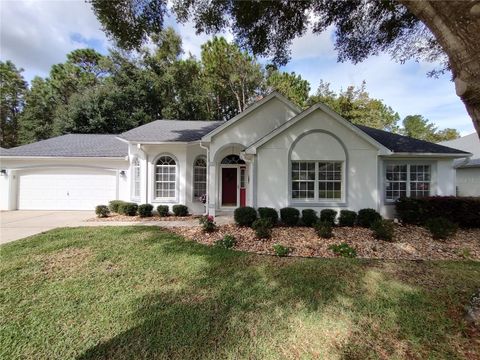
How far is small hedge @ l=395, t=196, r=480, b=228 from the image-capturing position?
376 inches

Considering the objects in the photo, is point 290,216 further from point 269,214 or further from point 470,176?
point 470,176

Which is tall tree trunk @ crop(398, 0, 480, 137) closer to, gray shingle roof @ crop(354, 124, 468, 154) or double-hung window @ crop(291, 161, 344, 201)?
double-hung window @ crop(291, 161, 344, 201)

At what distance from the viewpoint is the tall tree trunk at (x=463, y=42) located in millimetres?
2279

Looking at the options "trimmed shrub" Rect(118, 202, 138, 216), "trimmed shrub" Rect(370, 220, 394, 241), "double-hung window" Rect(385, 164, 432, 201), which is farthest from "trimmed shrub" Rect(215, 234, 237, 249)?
"double-hung window" Rect(385, 164, 432, 201)

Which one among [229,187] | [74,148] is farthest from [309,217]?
[74,148]

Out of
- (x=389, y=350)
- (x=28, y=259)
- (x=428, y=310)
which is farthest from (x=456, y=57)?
(x=28, y=259)

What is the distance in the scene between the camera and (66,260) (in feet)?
19.5

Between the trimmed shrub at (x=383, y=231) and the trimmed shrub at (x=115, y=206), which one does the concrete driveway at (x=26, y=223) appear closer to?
A: the trimmed shrub at (x=115, y=206)

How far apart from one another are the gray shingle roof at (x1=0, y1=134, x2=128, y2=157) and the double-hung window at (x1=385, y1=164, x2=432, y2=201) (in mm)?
14274

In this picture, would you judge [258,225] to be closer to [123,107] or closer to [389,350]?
[389,350]

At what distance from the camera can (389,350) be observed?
10.2ft

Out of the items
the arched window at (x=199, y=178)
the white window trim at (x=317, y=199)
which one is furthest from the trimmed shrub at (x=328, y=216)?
the arched window at (x=199, y=178)

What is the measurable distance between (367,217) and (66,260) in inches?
382

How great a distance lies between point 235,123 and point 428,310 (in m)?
9.30
